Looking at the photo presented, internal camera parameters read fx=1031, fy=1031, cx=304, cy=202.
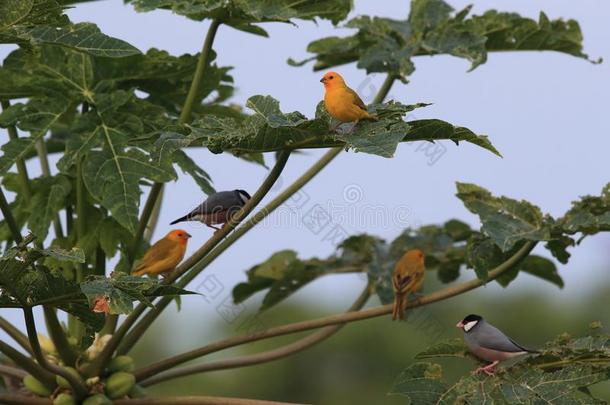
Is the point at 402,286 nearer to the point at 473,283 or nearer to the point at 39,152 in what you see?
the point at 473,283

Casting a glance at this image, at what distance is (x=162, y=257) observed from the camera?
5.68m

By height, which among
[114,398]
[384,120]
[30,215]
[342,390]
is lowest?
[342,390]

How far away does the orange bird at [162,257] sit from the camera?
223 inches

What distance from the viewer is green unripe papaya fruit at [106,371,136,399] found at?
18.0 feet

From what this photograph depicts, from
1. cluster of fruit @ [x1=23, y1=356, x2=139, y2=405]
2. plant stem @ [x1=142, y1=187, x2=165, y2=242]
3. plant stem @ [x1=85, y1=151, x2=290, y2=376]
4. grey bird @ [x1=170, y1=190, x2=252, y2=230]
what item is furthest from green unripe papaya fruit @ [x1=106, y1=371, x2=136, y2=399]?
plant stem @ [x1=142, y1=187, x2=165, y2=242]

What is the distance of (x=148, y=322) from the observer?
561cm

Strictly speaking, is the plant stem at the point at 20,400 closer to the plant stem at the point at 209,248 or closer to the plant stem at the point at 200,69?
the plant stem at the point at 209,248

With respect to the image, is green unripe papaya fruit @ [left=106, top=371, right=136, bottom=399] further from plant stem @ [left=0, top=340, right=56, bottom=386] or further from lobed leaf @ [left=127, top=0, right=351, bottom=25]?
lobed leaf @ [left=127, top=0, right=351, bottom=25]

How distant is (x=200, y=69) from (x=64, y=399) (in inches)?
73.8

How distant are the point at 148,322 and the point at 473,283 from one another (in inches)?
69.4

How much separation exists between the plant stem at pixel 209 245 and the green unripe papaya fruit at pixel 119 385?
11 centimetres

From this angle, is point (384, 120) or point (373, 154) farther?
point (384, 120)

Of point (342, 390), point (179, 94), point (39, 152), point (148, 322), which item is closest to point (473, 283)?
point (148, 322)

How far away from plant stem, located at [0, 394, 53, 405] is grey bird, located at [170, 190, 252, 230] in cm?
114
